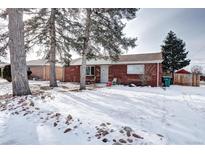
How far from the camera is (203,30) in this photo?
9.47 metres

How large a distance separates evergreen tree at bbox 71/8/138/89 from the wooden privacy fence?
27.1ft

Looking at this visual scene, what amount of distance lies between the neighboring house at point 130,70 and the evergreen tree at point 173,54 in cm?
854

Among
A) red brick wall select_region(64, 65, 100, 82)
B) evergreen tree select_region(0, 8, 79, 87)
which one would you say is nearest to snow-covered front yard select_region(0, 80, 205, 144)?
evergreen tree select_region(0, 8, 79, 87)

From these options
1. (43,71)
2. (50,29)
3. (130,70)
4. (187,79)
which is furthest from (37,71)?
(187,79)

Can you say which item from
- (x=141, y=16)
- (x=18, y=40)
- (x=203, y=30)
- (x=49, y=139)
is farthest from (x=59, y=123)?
(x=203, y=30)

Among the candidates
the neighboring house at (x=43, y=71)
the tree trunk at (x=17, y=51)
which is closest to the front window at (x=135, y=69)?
the neighboring house at (x=43, y=71)

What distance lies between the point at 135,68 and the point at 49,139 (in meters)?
13.0

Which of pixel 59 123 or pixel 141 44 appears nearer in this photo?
pixel 59 123

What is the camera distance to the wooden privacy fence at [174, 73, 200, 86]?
16656 millimetres

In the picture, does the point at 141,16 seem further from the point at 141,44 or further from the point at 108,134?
the point at 108,134

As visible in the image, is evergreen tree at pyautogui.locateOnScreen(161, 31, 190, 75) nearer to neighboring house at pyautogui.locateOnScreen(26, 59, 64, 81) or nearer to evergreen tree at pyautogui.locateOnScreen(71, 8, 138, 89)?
neighboring house at pyautogui.locateOnScreen(26, 59, 64, 81)

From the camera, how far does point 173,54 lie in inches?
947

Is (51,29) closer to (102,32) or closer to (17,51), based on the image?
(102,32)
